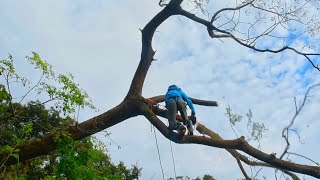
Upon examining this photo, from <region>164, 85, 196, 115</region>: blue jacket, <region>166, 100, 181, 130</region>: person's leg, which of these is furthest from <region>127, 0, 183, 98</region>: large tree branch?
<region>166, 100, 181, 130</region>: person's leg

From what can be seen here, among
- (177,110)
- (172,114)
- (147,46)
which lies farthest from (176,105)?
(147,46)

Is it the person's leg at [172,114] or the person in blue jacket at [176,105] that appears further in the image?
Answer: the person in blue jacket at [176,105]

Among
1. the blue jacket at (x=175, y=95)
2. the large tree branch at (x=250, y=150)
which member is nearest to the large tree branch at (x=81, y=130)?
the large tree branch at (x=250, y=150)

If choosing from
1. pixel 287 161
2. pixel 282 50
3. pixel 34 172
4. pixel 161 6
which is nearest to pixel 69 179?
pixel 287 161

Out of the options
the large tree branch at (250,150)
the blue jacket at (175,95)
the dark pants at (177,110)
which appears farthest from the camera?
the blue jacket at (175,95)

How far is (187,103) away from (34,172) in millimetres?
7389

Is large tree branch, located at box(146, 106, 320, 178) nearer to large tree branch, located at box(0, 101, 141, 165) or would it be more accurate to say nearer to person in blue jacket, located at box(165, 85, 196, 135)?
person in blue jacket, located at box(165, 85, 196, 135)

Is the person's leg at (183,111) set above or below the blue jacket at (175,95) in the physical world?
below

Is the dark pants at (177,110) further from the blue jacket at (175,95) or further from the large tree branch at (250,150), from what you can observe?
the large tree branch at (250,150)

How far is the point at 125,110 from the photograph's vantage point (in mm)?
7219

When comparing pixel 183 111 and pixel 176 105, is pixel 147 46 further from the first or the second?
pixel 183 111

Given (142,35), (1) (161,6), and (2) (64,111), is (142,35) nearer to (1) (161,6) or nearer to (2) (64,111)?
(1) (161,6)

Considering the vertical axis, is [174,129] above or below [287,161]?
above

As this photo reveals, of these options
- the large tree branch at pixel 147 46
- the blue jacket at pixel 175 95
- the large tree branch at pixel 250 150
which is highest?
the large tree branch at pixel 147 46
